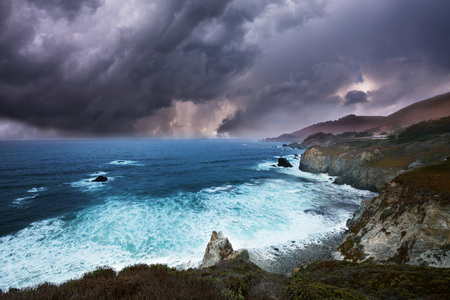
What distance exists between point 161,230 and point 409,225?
2653 centimetres

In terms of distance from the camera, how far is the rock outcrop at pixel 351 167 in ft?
125

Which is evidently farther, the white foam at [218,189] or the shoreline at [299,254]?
the white foam at [218,189]

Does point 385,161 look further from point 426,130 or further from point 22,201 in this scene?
point 22,201

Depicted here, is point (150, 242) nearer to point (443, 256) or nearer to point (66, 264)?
point (66, 264)

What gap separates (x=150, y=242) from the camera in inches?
866

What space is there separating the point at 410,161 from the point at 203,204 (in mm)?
42336

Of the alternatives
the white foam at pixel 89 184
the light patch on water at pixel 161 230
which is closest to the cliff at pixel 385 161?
the light patch on water at pixel 161 230

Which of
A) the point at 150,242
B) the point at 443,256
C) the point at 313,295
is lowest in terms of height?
the point at 150,242

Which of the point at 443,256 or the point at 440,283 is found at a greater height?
the point at 440,283

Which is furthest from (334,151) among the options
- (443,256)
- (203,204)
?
(443,256)

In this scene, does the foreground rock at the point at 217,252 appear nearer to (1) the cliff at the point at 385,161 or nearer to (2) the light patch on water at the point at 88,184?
(1) the cliff at the point at 385,161

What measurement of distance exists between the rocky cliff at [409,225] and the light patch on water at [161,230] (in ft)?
24.1

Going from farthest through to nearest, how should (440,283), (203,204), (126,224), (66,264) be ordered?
(203,204) < (126,224) < (66,264) < (440,283)

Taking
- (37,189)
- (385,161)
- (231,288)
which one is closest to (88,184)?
(37,189)
